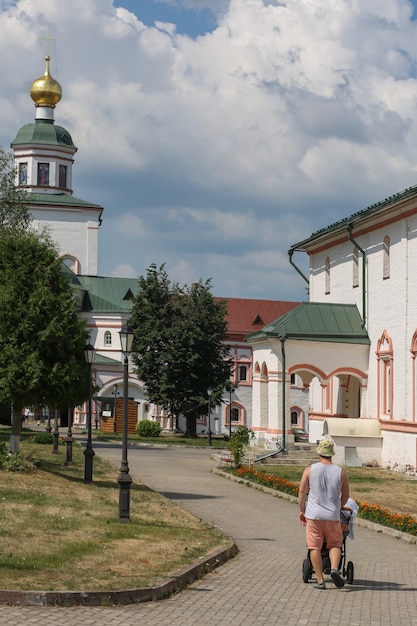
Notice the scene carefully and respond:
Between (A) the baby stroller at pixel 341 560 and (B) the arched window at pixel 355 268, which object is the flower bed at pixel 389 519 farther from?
(B) the arched window at pixel 355 268

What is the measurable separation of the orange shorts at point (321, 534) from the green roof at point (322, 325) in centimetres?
2417

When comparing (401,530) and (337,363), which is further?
(337,363)

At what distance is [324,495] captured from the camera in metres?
12.0

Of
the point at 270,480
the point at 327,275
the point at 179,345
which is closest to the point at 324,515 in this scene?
the point at 270,480

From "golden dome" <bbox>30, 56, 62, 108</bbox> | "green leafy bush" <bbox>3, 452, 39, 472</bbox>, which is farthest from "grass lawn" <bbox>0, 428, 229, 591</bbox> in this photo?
"golden dome" <bbox>30, 56, 62, 108</bbox>

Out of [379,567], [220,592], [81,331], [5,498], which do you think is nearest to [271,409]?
[81,331]

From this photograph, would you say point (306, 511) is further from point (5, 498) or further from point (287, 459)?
point (287, 459)

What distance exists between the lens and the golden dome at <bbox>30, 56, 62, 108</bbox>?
7125cm

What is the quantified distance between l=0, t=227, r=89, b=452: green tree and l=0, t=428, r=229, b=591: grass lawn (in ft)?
6.52

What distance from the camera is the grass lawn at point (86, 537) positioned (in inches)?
464

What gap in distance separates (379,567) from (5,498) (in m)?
7.57

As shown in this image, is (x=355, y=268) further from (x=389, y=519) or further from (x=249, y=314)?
(x=249, y=314)

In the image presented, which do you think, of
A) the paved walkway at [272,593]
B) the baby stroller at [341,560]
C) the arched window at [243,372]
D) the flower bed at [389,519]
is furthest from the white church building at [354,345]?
the arched window at [243,372]

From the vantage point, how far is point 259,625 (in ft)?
33.1
